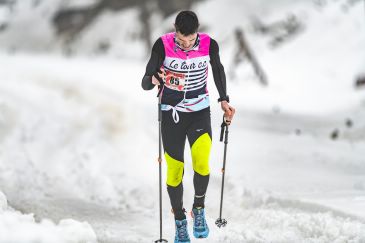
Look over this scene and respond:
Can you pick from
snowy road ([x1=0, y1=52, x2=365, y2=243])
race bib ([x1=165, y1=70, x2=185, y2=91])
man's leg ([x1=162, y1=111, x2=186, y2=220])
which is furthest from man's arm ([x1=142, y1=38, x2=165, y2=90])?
snowy road ([x1=0, y1=52, x2=365, y2=243])

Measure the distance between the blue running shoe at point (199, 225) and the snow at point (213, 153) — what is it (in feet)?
0.83

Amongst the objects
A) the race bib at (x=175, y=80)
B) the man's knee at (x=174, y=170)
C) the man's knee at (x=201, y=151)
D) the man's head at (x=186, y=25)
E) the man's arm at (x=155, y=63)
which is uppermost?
the man's head at (x=186, y=25)

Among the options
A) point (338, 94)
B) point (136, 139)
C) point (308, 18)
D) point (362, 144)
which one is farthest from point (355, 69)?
point (136, 139)

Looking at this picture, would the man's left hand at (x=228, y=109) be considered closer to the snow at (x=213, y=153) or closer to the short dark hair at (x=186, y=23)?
the short dark hair at (x=186, y=23)

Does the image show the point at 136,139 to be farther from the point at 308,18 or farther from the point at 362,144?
the point at 308,18

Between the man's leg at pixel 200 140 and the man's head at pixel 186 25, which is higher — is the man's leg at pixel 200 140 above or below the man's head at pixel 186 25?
below

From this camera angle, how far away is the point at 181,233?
5465mm

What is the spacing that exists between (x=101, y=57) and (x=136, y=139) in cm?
1314

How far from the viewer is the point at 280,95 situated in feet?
51.0

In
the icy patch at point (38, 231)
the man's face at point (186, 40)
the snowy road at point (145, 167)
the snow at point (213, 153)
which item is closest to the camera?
the icy patch at point (38, 231)

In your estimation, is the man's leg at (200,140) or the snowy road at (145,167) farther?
the snowy road at (145,167)

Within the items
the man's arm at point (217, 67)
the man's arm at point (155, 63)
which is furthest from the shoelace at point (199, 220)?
the man's arm at point (155, 63)

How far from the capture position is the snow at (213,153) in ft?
19.3

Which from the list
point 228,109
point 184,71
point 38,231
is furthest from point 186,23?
point 38,231
